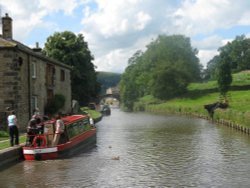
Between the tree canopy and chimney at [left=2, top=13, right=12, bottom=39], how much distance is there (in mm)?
54990

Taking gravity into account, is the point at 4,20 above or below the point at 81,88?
above

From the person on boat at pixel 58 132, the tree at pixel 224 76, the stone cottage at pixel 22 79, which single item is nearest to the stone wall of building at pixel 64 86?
the stone cottage at pixel 22 79

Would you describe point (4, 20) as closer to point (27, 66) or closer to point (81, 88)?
point (27, 66)

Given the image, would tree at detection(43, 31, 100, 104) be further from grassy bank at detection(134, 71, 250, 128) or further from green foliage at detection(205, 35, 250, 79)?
green foliage at detection(205, 35, 250, 79)

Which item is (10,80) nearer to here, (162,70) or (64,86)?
(64,86)

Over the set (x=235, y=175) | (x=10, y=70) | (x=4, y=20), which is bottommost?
(x=235, y=175)

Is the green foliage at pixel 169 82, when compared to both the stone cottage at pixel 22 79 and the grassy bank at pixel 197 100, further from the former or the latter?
the stone cottage at pixel 22 79

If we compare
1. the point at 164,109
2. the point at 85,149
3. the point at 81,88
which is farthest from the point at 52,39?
the point at 85,149

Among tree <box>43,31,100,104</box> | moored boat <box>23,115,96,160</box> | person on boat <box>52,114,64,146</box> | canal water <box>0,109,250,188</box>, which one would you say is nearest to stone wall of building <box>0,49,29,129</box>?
moored boat <box>23,115,96,160</box>

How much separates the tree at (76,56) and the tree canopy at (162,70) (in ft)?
88.0

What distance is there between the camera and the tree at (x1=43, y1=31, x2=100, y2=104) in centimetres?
5947

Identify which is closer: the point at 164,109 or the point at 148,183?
the point at 148,183

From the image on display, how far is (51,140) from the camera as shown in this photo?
810 inches

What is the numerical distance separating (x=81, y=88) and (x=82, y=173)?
149 feet
